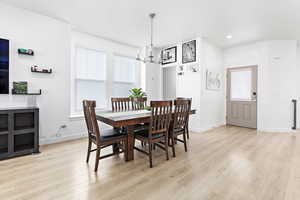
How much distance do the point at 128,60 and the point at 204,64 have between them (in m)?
2.37

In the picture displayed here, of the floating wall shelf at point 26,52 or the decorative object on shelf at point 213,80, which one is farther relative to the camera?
the decorative object on shelf at point 213,80

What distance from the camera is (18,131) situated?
261 cm

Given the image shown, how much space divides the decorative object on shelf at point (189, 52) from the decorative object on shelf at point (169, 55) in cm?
37

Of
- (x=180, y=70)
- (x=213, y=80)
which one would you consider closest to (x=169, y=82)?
(x=180, y=70)

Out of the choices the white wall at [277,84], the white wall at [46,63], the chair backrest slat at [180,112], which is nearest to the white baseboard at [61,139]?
the white wall at [46,63]

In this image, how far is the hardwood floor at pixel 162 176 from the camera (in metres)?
1.68

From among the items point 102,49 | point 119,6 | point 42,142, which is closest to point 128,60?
point 102,49

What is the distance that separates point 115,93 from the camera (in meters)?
4.73

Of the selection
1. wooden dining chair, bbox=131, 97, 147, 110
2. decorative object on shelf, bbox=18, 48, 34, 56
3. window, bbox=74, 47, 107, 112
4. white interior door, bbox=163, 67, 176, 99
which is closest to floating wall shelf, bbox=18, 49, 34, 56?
decorative object on shelf, bbox=18, 48, 34, 56

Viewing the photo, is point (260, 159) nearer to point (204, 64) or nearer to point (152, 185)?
point (152, 185)

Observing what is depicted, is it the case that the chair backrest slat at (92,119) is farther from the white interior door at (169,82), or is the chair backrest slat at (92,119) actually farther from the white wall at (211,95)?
the white interior door at (169,82)

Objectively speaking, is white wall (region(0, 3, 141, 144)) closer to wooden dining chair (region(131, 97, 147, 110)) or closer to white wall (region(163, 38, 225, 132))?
wooden dining chair (region(131, 97, 147, 110))

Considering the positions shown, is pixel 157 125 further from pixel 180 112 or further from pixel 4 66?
pixel 4 66

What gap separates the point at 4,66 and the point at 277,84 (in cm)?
655
